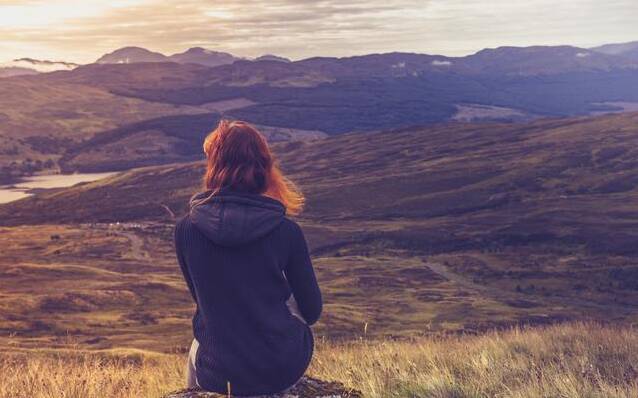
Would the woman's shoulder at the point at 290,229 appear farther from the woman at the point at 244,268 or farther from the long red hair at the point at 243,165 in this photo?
the long red hair at the point at 243,165

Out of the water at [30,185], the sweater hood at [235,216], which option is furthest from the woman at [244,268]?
the water at [30,185]

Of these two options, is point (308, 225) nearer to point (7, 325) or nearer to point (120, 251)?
point (120, 251)

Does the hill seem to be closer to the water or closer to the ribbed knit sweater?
the water

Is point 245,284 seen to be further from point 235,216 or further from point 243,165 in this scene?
point 243,165

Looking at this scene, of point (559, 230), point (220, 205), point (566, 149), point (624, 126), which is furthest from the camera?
point (624, 126)

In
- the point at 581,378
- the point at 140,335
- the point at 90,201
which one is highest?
the point at 581,378

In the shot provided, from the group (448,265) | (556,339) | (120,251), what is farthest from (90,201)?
(556,339)

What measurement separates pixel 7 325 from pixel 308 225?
2410 inches

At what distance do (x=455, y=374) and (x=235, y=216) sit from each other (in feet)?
13.2

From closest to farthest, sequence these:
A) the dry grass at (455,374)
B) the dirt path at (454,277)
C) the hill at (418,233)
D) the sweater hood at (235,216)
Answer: the sweater hood at (235,216) < the dry grass at (455,374) < the hill at (418,233) < the dirt path at (454,277)

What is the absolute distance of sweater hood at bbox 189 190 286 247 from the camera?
5129 mm

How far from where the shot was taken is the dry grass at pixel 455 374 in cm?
660

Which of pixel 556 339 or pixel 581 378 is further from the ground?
pixel 581 378

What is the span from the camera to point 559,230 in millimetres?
88688
